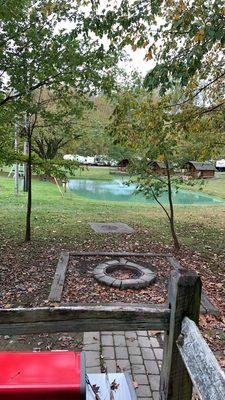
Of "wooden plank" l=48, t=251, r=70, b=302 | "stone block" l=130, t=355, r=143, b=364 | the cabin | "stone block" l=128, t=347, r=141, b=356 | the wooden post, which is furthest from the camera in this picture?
the cabin

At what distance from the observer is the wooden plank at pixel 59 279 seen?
14.1 ft

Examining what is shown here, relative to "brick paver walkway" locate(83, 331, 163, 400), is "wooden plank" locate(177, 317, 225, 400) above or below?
above

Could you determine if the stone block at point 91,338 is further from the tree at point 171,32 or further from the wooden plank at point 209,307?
the tree at point 171,32

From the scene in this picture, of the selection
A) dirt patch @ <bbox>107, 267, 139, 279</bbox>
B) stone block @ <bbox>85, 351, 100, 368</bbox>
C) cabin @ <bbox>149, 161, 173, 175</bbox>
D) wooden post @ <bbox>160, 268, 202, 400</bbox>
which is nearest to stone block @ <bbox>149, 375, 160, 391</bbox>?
stone block @ <bbox>85, 351, 100, 368</bbox>

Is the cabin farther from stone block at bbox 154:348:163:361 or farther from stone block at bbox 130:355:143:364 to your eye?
stone block at bbox 130:355:143:364

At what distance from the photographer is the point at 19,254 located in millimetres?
6094

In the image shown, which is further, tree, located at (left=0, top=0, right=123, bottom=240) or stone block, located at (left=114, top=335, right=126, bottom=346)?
tree, located at (left=0, top=0, right=123, bottom=240)

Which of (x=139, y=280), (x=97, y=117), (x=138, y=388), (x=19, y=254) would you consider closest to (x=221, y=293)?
(x=139, y=280)

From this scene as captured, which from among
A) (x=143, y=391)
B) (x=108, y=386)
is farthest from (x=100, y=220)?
(x=108, y=386)

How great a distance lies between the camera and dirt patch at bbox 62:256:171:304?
431 cm

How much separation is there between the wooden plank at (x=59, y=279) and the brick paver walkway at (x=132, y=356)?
3.06ft

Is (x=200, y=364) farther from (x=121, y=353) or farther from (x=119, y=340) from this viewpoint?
(x=119, y=340)

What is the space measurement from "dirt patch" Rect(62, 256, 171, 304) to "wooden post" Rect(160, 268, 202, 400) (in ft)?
8.12

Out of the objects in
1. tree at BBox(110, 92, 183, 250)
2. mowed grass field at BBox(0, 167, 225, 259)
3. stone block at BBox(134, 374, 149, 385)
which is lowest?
stone block at BBox(134, 374, 149, 385)
